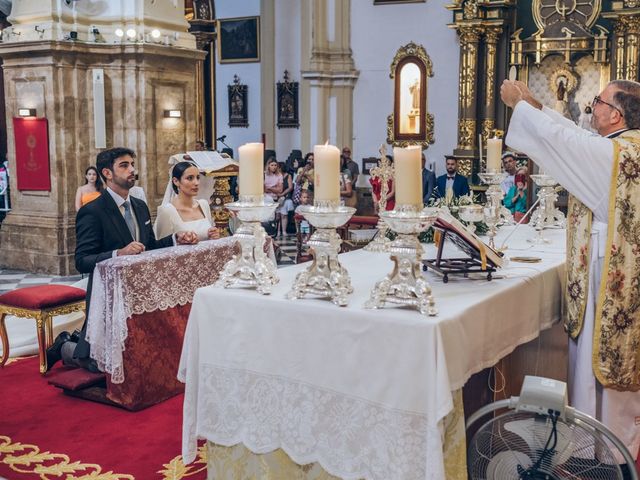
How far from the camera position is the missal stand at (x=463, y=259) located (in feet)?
11.7

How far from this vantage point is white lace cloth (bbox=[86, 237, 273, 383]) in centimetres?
498

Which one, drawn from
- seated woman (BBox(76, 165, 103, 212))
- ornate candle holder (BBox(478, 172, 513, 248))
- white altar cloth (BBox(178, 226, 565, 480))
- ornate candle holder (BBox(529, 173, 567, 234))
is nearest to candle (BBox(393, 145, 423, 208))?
white altar cloth (BBox(178, 226, 565, 480))

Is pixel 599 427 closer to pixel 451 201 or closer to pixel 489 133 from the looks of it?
pixel 451 201

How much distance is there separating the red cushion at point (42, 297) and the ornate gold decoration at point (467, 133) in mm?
10338

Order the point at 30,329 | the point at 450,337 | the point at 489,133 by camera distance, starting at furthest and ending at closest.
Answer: the point at 489,133 → the point at 30,329 → the point at 450,337

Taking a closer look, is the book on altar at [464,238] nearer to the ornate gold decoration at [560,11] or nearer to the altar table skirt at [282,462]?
the altar table skirt at [282,462]

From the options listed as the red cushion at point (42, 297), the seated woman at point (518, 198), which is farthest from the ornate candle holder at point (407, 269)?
the seated woman at point (518, 198)

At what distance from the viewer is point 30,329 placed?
7.43 metres

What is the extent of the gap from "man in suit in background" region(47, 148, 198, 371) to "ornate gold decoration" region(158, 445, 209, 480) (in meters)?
1.41

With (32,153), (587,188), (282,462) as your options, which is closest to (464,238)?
(587,188)

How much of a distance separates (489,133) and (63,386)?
37.1 feet

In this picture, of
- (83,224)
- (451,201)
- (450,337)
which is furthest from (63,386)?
(450,337)

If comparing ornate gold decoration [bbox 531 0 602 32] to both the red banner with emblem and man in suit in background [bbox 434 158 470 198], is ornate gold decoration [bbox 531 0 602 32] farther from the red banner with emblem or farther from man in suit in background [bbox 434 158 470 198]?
the red banner with emblem

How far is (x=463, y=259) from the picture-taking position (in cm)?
389
